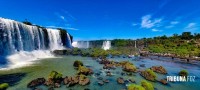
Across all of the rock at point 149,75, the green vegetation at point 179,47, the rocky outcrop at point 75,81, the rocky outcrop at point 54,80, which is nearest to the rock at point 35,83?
the rocky outcrop at point 54,80

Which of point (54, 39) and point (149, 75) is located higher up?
point (54, 39)

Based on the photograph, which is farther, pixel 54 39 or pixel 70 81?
pixel 54 39

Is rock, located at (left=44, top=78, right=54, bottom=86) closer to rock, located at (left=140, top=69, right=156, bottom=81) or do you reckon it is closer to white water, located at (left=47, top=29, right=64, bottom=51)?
rock, located at (left=140, top=69, right=156, bottom=81)

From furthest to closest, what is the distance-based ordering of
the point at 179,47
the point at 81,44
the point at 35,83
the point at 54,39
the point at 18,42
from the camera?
the point at 81,44 < the point at 179,47 < the point at 54,39 < the point at 18,42 < the point at 35,83

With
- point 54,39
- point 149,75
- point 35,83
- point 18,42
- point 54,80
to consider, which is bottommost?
point 35,83

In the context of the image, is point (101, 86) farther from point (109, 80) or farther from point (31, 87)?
point (31, 87)

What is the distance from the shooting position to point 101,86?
20.1m

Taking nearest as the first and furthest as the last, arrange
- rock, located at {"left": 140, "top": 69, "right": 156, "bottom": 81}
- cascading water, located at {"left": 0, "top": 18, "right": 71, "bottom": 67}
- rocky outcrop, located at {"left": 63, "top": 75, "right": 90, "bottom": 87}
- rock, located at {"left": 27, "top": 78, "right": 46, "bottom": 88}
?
1. rock, located at {"left": 27, "top": 78, "right": 46, "bottom": 88}
2. rocky outcrop, located at {"left": 63, "top": 75, "right": 90, "bottom": 87}
3. rock, located at {"left": 140, "top": 69, "right": 156, "bottom": 81}
4. cascading water, located at {"left": 0, "top": 18, "right": 71, "bottom": 67}

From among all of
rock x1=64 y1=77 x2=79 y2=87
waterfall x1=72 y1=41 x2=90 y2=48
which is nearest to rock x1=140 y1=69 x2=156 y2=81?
rock x1=64 y1=77 x2=79 y2=87

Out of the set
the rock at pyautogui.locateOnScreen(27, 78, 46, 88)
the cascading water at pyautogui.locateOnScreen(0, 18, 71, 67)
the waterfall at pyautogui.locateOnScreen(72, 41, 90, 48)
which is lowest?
the rock at pyautogui.locateOnScreen(27, 78, 46, 88)

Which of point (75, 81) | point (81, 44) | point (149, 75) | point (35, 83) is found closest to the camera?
point (35, 83)

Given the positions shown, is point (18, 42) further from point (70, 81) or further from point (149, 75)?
point (149, 75)

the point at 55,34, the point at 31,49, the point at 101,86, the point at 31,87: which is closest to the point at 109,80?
the point at 101,86

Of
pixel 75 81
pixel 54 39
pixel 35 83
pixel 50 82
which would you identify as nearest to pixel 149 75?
pixel 75 81
